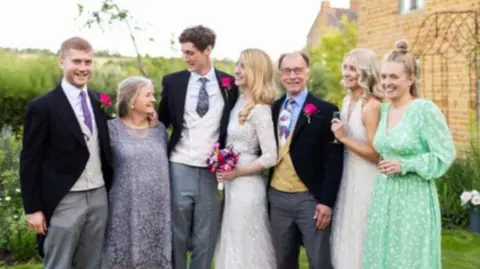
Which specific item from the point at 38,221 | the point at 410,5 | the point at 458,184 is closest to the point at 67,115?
the point at 38,221

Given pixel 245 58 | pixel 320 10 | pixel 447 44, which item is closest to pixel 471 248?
pixel 245 58

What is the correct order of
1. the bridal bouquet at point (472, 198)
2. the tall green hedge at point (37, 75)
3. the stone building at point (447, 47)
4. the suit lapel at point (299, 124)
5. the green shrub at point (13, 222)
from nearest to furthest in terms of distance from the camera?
the suit lapel at point (299, 124) < the green shrub at point (13, 222) < the bridal bouquet at point (472, 198) < the tall green hedge at point (37, 75) < the stone building at point (447, 47)

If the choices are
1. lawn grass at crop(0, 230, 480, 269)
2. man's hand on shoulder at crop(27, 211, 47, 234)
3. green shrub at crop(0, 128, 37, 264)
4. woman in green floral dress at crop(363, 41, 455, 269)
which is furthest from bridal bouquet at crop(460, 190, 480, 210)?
man's hand on shoulder at crop(27, 211, 47, 234)

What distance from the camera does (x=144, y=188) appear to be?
511 cm

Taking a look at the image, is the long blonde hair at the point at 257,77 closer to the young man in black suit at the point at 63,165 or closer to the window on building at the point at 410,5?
the young man in black suit at the point at 63,165

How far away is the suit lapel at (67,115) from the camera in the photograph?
4.67 m

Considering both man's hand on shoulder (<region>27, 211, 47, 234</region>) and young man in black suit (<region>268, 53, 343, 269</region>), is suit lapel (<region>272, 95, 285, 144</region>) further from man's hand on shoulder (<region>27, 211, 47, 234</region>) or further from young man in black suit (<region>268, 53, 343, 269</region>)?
man's hand on shoulder (<region>27, 211, 47, 234</region>)

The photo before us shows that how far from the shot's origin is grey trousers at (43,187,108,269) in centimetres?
468

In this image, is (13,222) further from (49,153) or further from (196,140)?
(196,140)

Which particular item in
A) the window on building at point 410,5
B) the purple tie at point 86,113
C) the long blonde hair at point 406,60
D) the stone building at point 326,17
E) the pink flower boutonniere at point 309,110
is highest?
the stone building at point 326,17

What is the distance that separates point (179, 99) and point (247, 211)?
1021mm

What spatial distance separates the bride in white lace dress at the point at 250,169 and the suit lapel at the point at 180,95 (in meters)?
0.40

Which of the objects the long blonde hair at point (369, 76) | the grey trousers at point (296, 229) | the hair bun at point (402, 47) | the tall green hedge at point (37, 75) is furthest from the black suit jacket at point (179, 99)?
the tall green hedge at point (37, 75)

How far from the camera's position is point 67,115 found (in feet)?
15.4
